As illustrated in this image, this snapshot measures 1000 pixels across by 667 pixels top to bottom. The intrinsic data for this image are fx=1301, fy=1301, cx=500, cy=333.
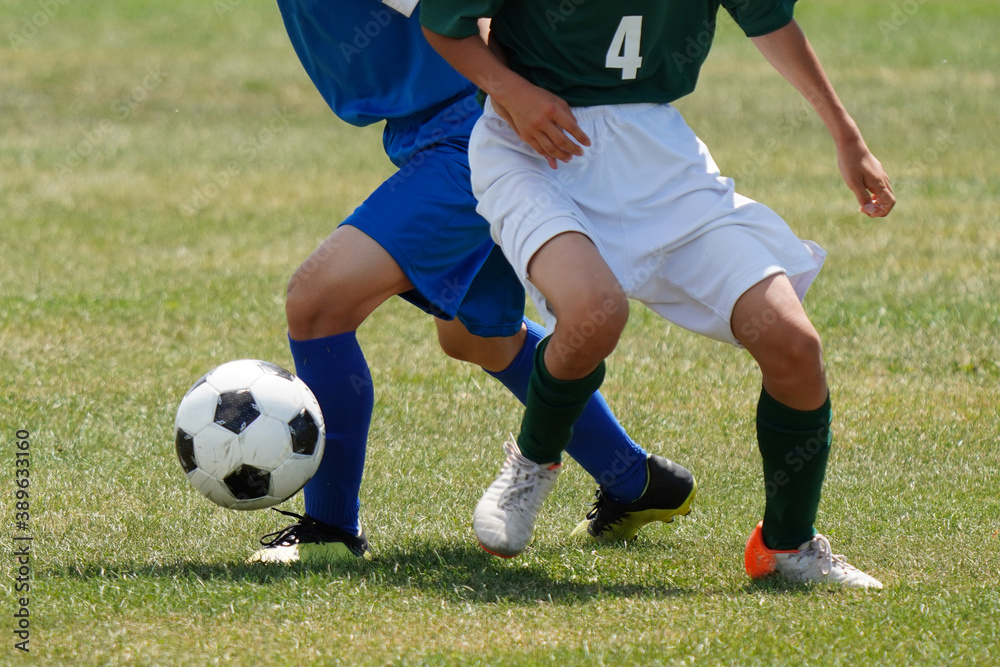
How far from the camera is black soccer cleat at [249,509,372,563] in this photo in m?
3.43

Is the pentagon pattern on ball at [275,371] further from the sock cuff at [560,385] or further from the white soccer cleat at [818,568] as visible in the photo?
the white soccer cleat at [818,568]

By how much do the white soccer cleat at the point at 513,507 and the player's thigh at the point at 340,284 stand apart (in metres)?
0.56

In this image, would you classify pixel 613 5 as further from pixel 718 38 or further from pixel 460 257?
pixel 718 38

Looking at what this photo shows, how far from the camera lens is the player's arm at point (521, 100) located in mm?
3031

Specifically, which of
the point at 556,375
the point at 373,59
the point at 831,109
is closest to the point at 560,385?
the point at 556,375

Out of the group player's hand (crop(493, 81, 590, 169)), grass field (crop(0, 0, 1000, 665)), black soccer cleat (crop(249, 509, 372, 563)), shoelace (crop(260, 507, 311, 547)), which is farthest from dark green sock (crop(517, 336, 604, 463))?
shoelace (crop(260, 507, 311, 547))

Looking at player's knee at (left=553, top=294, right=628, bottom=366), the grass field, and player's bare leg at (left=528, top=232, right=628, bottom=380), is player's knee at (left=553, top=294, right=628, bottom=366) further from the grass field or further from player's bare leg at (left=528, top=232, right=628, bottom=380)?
the grass field

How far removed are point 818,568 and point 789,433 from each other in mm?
348

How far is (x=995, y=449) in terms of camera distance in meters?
4.50

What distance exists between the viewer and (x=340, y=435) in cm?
354

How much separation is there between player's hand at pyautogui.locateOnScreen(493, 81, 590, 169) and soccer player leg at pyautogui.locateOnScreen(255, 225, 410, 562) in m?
0.60

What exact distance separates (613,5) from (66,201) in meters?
7.37

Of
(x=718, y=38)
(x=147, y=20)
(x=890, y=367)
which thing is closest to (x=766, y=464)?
(x=890, y=367)

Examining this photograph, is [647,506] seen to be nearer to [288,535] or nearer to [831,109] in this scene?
[288,535]
